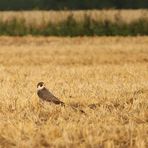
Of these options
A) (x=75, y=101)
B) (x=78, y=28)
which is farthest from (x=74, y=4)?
(x=75, y=101)

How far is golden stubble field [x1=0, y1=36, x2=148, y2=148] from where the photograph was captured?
6.90m

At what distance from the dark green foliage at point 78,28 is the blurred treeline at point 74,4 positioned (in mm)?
3686

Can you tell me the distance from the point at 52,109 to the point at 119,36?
18495mm

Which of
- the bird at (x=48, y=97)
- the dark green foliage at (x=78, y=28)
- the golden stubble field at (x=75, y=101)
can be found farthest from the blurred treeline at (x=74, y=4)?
the bird at (x=48, y=97)

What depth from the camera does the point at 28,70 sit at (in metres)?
15.1

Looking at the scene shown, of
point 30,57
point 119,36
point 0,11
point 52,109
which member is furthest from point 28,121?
point 0,11

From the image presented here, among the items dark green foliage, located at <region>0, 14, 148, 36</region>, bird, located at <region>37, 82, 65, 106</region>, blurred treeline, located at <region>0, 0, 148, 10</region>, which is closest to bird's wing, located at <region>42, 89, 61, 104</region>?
bird, located at <region>37, 82, 65, 106</region>

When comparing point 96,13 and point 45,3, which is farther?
point 45,3

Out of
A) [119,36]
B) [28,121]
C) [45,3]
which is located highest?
[45,3]

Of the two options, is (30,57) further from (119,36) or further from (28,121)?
(28,121)

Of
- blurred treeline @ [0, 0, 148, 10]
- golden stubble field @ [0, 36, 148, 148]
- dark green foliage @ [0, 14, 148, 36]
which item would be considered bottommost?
golden stubble field @ [0, 36, 148, 148]

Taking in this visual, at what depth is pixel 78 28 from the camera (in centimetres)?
2761

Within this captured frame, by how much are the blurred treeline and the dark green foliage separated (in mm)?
3686

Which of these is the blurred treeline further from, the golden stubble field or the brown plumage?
the brown plumage
